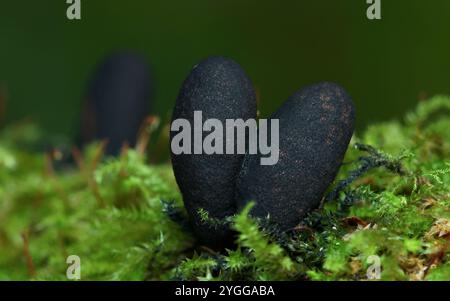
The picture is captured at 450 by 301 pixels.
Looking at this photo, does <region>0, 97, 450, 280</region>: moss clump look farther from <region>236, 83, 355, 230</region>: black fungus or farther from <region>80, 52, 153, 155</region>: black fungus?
<region>80, 52, 153, 155</region>: black fungus

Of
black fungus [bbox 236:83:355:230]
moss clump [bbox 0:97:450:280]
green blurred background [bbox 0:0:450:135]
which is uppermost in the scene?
green blurred background [bbox 0:0:450:135]

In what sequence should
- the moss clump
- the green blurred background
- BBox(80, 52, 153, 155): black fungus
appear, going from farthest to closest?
the green blurred background, BBox(80, 52, 153, 155): black fungus, the moss clump

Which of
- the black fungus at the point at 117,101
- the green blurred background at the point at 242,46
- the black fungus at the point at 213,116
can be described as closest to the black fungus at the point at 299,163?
the black fungus at the point at 213,116

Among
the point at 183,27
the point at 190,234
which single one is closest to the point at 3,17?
the point at 183,27

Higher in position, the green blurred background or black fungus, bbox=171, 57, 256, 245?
the green blurred background

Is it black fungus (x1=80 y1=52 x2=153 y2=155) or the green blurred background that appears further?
the green blurred background

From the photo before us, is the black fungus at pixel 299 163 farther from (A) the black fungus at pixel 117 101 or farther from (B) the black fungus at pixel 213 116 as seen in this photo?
(A) the black fungus at pixel 117 101

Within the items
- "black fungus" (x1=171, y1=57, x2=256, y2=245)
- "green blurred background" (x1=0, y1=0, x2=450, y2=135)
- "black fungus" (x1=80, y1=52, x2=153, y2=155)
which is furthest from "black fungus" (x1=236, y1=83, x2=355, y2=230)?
"green blurred background" (x1=0, y1=0, x2=450, y2=135)
